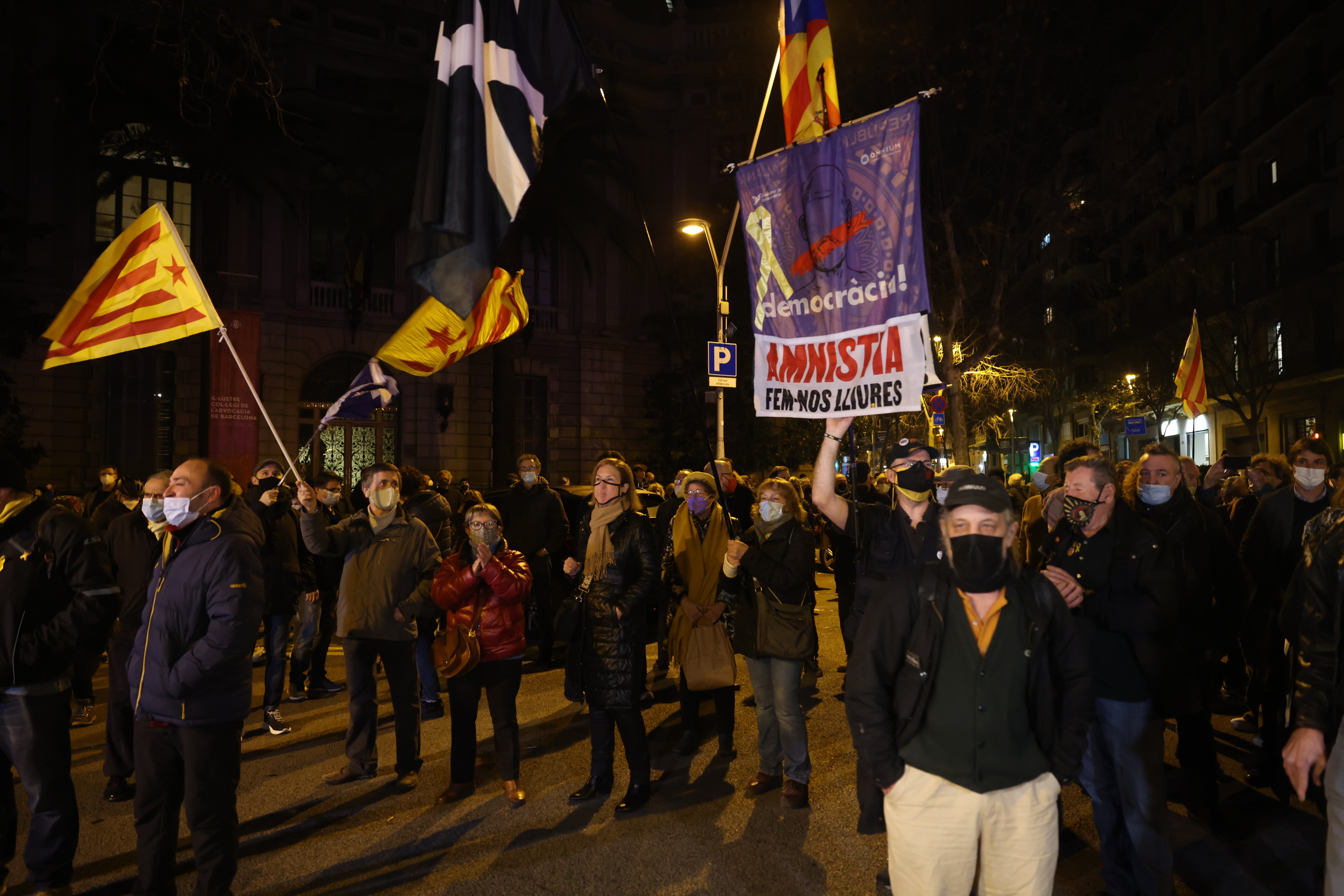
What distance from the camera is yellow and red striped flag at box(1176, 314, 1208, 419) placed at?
13094mm

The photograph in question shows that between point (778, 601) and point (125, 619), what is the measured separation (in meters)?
4.05

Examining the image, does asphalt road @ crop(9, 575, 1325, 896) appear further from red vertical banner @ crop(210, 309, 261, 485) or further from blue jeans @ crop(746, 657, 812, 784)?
red vertical banner @ crop(210, 309, 261, 485)

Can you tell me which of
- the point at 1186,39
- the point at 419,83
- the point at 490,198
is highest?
the point at 1186,39

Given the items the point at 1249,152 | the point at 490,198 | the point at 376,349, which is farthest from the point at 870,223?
the point at 1249,152

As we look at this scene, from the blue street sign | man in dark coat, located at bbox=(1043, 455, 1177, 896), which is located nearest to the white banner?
man in dark coat, located at bbox=(1043, 455, 1177, 896)

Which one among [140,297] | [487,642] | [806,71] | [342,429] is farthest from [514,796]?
[342,429]

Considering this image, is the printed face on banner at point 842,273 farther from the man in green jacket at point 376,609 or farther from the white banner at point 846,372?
the man in green jacket at point 376,609

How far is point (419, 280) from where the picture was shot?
4.88 m

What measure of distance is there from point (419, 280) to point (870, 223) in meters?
2.48

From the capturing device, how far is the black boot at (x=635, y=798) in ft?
16.2

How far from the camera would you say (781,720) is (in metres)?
5.15

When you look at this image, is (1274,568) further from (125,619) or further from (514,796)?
(125,619)

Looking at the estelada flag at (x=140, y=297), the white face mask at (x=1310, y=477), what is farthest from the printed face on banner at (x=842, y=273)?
the estelada flag at (x=140, y=297)

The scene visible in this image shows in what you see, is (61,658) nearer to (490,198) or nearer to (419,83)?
(490,198)
